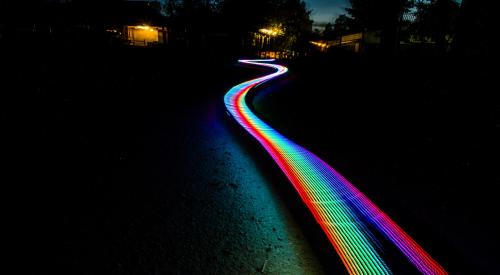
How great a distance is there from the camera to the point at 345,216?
8.77 feet

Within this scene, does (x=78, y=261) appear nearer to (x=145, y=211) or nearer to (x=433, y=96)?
(x=145, y=211)

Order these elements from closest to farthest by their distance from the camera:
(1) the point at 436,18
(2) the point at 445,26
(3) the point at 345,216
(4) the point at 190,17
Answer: (3) the point at 345,216
(2) the point at 445,26
(1) the point at 436,18
(4) the point at 190,17

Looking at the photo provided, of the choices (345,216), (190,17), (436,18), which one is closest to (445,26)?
(436,18)

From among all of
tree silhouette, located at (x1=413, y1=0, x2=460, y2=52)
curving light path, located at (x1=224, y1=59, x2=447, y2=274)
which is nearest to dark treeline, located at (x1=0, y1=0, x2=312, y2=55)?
tree silhouette, located at (x1=413, y1=0, x2=460, y2=52)

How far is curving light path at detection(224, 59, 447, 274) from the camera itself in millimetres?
2094

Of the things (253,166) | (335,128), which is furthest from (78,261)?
(335,128)

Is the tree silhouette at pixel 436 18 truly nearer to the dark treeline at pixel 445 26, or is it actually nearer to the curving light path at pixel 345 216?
the dark treeline at pixel 445 26

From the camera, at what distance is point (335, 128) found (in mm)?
6434

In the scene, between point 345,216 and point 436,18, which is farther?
point 436,18

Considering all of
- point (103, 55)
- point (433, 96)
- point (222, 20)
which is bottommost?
point (433, 96)

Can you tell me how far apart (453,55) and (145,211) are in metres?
6.79

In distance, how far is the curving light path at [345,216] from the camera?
209 cm

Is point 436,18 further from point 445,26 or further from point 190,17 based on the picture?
point 190,17

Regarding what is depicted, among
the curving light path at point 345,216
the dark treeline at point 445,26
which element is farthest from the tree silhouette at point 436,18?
the curving light path at point 345,216
